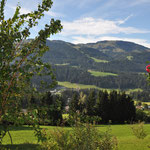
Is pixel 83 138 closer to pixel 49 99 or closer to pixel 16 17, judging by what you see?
pixel 16 17

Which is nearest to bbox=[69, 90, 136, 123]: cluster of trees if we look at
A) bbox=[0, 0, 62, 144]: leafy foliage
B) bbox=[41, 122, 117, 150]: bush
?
bbox=[41, 122, 117, 150]: bush

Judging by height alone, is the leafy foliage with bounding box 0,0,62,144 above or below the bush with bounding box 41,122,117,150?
above

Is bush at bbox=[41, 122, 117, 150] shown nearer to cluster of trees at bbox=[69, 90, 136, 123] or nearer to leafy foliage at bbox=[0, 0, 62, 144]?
leafy foliage at bbox=[0, 0, 62, 144]

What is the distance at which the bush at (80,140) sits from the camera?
7.55m

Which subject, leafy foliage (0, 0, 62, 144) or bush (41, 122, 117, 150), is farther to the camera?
bush (41, 122, 117, 150)

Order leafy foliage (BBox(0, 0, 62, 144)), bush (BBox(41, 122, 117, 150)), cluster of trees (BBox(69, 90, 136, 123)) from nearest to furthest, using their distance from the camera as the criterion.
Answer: leafy foliage (BBox(0, 0, 62, 144))
bush (BBox(41, 122, 117, 150))
cluster of trees (BBox(69, 90, 136, 123))

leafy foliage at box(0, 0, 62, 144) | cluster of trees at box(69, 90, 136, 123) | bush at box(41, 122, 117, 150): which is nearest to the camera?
leafy foliage at box(0, 0, 62, 144)

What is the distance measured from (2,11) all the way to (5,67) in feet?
4.94

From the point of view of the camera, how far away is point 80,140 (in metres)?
7.78

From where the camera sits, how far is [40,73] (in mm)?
4988

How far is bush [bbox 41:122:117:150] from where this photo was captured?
24.8 ft

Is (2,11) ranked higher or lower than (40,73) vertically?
higher

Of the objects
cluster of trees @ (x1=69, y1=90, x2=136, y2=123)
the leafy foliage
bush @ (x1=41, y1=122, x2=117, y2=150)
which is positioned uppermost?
the leafy foliage

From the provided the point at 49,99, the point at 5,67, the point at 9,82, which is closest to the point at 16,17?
the point at 5,67
